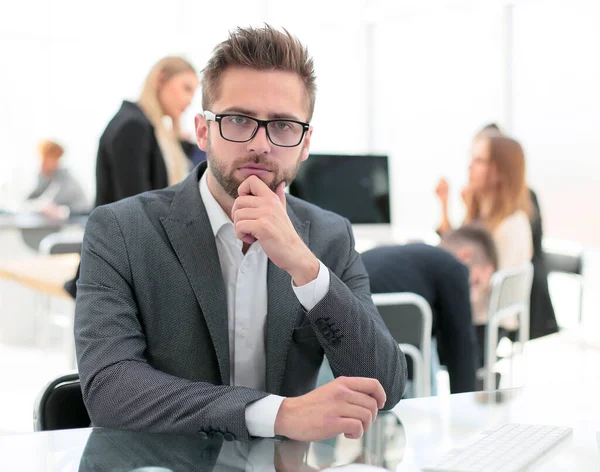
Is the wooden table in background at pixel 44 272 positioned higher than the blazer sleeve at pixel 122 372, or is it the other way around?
the blazer sleeve at pixel 122 372

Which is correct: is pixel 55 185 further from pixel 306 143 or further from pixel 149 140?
pixel 306 143

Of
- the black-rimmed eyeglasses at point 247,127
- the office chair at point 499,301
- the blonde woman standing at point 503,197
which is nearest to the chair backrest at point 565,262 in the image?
the blonde woman standing at point 503,197

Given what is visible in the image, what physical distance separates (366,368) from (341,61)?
7.33 meters

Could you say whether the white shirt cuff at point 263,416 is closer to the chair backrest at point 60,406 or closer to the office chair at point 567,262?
the chair backrest at point 60,406

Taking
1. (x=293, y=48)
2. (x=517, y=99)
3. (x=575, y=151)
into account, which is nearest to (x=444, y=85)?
(x=517, y=99)

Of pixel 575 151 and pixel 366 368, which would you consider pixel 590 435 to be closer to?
pixel 366 368

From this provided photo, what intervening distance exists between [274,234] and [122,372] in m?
0.36

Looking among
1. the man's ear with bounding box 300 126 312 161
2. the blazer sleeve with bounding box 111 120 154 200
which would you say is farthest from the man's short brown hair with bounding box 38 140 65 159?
the man's ear with bounding box 300 126 312 161

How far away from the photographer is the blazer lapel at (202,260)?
1514mm

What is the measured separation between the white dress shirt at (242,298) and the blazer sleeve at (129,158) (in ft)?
5.04

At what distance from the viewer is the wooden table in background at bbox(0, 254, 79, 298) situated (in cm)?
311

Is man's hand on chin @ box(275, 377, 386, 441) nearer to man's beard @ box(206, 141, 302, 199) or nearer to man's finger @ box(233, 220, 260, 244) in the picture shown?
man's finger @ box(233, 220, 260, 244)

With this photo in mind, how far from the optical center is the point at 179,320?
1.51m

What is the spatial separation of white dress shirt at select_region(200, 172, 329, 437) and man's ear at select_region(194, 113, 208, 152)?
0.10 metres
